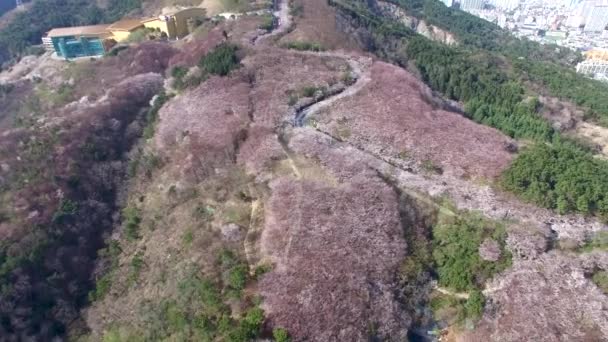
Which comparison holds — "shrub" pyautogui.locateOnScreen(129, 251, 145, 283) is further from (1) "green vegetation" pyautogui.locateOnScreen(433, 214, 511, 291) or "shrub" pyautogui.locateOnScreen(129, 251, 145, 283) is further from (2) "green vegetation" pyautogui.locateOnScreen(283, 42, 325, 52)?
(2) "green vegetation" pyautogui.locateOnScreen(283, 42, 325, 52)

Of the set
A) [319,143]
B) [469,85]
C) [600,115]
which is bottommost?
[600,115]

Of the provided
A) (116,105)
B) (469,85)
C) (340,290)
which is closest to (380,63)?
(469,85)

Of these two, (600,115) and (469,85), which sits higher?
(469,85)

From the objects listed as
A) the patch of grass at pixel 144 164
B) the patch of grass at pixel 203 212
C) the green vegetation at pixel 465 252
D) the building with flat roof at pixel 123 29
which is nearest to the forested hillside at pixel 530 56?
the green vegetation at pixel 465 252

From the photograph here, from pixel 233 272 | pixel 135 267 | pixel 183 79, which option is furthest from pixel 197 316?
pixel 183 79

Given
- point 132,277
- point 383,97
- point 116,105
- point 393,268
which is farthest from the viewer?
point 116,105

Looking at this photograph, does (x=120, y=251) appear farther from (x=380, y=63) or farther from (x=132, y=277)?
(x=380, y=63)

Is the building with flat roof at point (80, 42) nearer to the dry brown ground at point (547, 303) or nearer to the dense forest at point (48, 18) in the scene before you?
the dense forest at point (48, 18)
